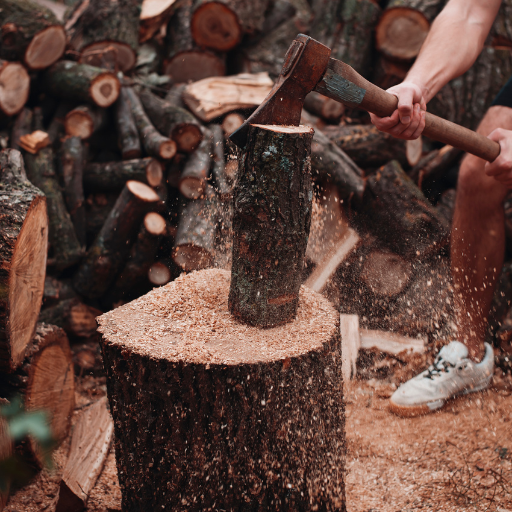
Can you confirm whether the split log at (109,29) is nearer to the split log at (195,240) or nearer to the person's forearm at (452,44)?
the split log at (195,240)

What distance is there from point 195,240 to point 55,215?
3.13ft

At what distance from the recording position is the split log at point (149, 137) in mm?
3145

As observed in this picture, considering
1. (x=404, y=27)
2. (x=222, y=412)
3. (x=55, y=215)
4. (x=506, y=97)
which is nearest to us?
(x=222, y=412)

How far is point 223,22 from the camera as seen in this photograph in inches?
164

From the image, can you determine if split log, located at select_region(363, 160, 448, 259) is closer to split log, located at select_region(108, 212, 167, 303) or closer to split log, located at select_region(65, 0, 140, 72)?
split log, located at select_region(108, 212, 167, 303)

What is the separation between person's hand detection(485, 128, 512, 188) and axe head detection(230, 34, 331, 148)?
0.99m

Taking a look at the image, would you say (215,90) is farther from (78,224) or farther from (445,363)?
(445,363)

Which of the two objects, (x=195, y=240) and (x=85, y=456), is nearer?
(x=85, y=456)

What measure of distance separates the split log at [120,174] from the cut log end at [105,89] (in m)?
0.49

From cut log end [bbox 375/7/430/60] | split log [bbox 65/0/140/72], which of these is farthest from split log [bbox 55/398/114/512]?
cut log end [bbox 375/7/430/60]

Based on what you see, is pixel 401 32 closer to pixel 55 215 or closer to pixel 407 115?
pixel 407 115

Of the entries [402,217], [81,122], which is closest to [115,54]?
[81,122]

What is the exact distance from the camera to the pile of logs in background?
113 inches

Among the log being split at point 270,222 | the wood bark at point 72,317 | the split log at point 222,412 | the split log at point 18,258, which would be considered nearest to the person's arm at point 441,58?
the log being split at point 270,222
